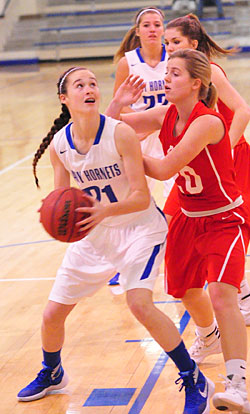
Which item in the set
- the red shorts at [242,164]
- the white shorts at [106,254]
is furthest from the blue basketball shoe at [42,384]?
the red shorts at [242,164]

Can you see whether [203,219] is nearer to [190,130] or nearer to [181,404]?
[190,130]

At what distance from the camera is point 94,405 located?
3.36 meters

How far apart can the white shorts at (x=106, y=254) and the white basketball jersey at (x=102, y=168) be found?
0.18 feet

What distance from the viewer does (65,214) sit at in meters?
2.98

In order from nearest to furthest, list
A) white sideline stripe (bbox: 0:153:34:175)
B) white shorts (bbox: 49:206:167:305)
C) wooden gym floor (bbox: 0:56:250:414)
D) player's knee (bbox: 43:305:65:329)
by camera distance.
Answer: white shorts (bbox: 49:206:167:305)
player's knee (bbox: 43:305:65:329)
wooden gym floor (bbox: 0:56:250:414)
white sideline stripe (bbox: 0:153:34:175)

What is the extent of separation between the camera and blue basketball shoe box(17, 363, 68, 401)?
3461 mm

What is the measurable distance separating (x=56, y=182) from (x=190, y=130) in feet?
2.25

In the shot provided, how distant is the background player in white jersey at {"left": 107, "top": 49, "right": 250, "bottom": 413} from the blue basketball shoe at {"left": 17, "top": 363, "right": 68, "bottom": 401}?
0.69 m

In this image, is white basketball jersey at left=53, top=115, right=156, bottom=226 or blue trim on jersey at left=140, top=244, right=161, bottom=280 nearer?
blue trim on jersey at left=140, top=244, right=161, bottom=280

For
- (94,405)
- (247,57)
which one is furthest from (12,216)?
(247,57)

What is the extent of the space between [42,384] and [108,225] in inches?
33.3

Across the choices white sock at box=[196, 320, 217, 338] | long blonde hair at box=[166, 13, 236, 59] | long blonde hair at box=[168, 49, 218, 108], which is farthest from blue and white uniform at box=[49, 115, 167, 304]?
long blonde hair at box=[166, 13, 236, 59]

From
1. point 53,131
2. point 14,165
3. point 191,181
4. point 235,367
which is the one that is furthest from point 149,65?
point 14,165

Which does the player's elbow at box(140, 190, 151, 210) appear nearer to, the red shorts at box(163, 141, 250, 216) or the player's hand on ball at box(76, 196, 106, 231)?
the player's hand on ball at box(76, 196, 106, 231)
